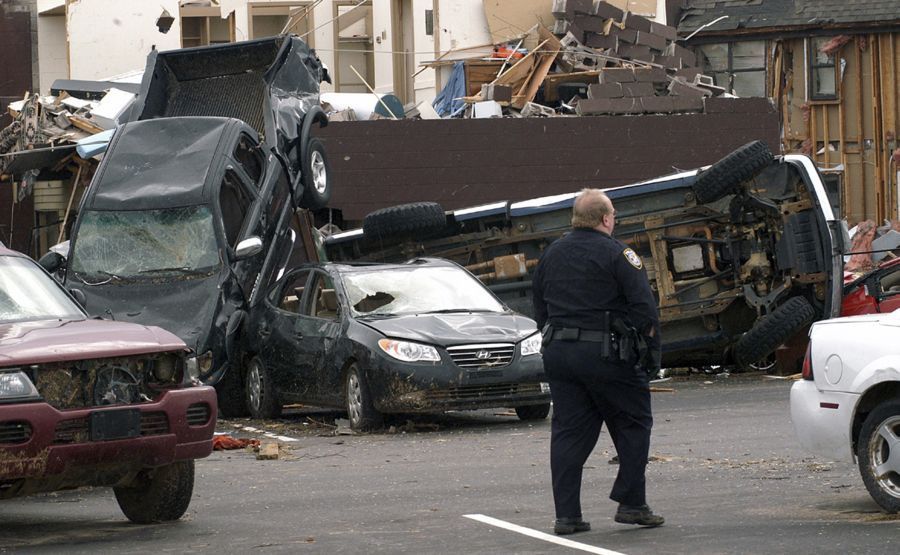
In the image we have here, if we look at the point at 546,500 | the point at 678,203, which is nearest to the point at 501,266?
the point at 678,203

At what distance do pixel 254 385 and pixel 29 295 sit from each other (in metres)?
6.15

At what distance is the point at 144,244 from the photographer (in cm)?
1619

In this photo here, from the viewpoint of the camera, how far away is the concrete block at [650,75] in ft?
86.5

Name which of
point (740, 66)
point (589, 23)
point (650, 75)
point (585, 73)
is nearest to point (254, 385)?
point (650, 75)

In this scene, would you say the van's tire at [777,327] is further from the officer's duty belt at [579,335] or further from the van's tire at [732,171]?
the officer's duty belt at [579,335]

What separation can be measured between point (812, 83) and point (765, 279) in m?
17.9

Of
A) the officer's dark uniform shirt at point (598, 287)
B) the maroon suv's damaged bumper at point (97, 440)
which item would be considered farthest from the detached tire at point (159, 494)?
the officer's dark uniform shirt at point (598, 287)

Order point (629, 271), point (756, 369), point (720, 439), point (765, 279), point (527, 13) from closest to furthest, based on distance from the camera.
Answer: point (629, 271) → point (720, 439) → point (765, 279) → point (756, 369) → point (527, 13)

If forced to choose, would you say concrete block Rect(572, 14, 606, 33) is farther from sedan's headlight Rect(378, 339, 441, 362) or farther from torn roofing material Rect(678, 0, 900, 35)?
sedan's headlight Rect(378, 339, 441, 362)

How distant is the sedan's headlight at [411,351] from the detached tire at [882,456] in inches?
218

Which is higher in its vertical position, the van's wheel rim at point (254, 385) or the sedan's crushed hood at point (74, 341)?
the sedan's crushed hood at point (74, 341)

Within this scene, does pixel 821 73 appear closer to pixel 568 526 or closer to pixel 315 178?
pixel 315 178

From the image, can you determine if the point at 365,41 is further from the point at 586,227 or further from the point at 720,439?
the point at 586,227

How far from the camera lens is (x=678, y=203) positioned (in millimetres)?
18297
